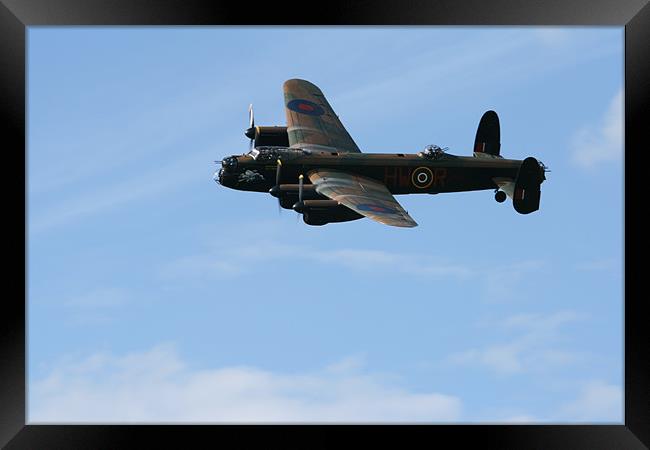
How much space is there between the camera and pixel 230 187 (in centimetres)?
2905

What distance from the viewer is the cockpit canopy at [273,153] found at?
28828 mm

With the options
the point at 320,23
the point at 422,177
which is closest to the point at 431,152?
the point at 422,177

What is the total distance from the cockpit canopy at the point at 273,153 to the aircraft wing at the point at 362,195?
76cm

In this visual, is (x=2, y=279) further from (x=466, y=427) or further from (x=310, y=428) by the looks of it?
(x=466, y=427)

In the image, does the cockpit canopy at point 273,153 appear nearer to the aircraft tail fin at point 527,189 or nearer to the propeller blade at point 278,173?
the propeller blade at point 278,173

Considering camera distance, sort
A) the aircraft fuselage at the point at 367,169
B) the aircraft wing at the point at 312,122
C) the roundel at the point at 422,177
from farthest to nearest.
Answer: the aircraft wing at the point at 312,122, the roundel at the point at 422,177, the aircraft fuselage at the point at 367,169

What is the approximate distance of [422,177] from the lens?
29250 millimetres

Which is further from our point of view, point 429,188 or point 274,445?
point 429,188

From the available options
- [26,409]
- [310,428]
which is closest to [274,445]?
[310,428]

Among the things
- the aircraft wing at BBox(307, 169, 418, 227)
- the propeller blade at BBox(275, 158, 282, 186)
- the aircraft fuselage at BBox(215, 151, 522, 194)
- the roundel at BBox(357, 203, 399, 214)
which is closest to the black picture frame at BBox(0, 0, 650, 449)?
the aircraft wing at BBox(307, 169, 418, 227)

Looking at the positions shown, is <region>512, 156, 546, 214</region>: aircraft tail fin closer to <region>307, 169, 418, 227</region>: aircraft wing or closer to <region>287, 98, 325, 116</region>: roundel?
<region>307, 169, 418, 227</region>: aircraft wing

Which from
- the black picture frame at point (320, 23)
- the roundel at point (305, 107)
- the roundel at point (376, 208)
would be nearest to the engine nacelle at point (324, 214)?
the roundel at point (376, 208)

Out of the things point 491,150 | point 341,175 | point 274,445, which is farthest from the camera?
point 491,150

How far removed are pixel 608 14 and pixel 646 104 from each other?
1886 mm
